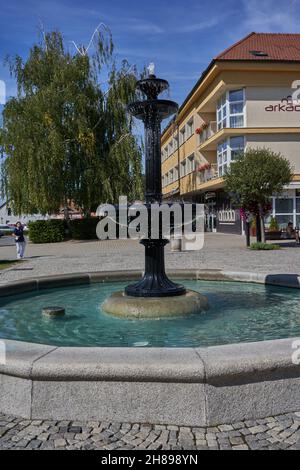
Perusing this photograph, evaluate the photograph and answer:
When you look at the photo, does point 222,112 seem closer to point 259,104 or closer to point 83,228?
point 259,104

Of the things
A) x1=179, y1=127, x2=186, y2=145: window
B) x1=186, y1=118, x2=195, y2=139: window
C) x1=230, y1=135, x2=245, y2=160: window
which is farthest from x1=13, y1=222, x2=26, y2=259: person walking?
x1=179, y1=127, x2=186, y2=145: window

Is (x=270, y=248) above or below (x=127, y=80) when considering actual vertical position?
below

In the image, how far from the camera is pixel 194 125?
4022cm

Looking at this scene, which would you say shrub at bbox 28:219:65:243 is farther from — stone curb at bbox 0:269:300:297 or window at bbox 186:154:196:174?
stone curb at bbox 0:269:300:297

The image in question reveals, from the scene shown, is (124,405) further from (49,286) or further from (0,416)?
(49,286)

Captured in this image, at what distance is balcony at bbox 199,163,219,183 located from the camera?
115ft

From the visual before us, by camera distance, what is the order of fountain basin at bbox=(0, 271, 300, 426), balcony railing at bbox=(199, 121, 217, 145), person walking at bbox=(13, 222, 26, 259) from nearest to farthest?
fountain basin at bbox=(0, 271, 300, 426), person walking at bbox=(13, 222, 26, 259), balcony railing at bbox=(199, 121, 217, 145)

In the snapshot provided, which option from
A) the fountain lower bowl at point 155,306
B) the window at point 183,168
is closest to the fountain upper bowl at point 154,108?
the fountain lower bowl at point 155,306

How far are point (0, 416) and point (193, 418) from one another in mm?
1520

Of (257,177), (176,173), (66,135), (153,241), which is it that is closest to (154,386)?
(153,241)

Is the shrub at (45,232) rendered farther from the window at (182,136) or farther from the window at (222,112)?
the window at (182,136)

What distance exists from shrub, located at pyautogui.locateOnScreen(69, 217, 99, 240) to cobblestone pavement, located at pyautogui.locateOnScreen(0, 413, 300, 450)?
2851 cm

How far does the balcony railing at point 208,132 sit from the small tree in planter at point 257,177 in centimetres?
1479
